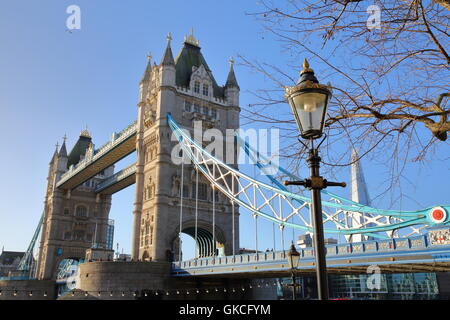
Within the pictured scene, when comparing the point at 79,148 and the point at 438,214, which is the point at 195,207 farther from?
the point at 79,148

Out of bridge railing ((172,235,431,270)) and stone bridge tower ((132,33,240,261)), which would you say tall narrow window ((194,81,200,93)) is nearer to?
stone bridge tower ((132,33,240,261))

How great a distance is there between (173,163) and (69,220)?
102 ft

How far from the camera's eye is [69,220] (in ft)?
208

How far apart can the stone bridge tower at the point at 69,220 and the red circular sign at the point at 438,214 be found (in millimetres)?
50204

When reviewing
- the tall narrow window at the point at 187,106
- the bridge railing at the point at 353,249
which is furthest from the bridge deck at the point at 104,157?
the bridge railing at the point at 353,249

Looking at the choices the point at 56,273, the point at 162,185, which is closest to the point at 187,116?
the point at 162,185

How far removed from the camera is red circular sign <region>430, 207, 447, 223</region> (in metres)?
17.5

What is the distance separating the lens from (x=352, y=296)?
8144 centimetres

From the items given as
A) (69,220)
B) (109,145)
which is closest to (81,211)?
(69,220)

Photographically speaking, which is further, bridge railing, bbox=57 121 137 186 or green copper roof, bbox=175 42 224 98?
bridge railing, bbox=57 121 137 186

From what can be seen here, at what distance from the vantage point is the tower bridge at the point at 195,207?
68.9 feet

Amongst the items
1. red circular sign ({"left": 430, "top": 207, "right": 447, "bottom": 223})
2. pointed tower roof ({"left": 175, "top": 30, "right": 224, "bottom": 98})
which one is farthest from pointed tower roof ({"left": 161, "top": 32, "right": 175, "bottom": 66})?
red circular sign ({"left": 430, "top": 207, "right": 447, "bottom": 223})
